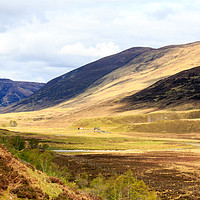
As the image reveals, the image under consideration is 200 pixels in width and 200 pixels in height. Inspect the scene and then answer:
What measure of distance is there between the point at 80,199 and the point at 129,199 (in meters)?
12.1

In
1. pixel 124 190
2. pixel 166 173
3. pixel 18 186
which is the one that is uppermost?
pixel 18 186

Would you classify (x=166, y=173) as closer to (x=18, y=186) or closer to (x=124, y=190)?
(x=124, y=190)

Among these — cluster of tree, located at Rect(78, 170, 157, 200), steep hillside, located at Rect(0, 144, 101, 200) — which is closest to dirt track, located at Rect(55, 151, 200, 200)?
cluster of tree, located at Rect(78, 170, 157, 200)

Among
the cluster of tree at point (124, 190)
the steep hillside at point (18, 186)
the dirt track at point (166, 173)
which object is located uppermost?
the steep hillside at point (18, 186)

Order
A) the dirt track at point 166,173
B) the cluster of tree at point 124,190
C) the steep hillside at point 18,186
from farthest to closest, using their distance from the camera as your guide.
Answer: the dirt track at point 166,173 < the cluster of tree at point 124,190 < the steep hillside at point 18,186

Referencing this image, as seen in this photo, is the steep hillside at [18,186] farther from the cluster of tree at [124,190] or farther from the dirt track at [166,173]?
the dirt track at [166,173]

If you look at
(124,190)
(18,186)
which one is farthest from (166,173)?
(18,186)

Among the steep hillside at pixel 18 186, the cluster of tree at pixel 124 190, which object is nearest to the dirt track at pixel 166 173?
the cluster of tree at pixel 124 190

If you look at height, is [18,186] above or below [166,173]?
above

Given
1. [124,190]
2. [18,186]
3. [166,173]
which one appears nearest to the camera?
[18,186]

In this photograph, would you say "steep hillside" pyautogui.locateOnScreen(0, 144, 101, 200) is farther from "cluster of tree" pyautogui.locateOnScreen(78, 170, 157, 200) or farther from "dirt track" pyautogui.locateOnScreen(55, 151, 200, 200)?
"dirt track" pyautogui.locateOnScreen(55, 151, 200, 200)

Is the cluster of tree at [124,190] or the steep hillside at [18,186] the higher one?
the steep hillside at [18,186]

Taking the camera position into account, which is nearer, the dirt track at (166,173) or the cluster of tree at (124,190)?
the cluster of tree at (124,190)

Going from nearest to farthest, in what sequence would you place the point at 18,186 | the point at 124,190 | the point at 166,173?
1. the point at 18,186
2. the point at 124,190
3. the point at 166,173
